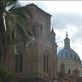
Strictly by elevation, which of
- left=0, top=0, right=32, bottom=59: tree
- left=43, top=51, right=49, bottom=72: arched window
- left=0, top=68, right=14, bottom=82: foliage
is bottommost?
left=0, top=68, right=14, bottom=82: foliage

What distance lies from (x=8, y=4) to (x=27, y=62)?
917 inches

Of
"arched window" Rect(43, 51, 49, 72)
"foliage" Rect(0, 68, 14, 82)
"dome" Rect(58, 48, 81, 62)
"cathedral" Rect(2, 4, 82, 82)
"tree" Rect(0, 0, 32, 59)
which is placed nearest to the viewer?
"foliage" Rect(0, 68, 14, 82)

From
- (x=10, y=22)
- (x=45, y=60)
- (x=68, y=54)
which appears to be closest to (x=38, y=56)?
(x=45, y=60)

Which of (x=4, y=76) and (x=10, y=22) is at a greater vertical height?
(x=10, y=22)

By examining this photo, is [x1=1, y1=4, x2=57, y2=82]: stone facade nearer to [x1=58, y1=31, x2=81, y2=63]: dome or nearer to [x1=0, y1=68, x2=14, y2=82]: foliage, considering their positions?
[x1=0, y1=68, x2=14, y2=82]: foliage

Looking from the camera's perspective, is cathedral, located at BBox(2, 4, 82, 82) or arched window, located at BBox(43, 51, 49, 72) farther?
arched window, located at BBox(43, 51, 49, 72)

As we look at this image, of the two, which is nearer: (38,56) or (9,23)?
(9,23)

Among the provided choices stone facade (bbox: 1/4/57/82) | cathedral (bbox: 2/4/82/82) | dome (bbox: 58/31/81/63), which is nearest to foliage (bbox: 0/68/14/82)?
cathedral (bbox: 2/4/82/82)

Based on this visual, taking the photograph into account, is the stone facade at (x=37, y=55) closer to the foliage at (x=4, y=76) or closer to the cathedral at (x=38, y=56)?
the cathedral at (x=38, y=56)

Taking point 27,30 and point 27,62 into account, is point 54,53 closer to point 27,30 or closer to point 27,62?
point 27,62

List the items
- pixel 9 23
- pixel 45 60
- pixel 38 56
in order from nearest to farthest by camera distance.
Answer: pixel 9 23, pixel 38 56, pixel 45 60

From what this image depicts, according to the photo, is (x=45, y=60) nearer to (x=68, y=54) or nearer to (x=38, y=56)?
(x=38, y=56)

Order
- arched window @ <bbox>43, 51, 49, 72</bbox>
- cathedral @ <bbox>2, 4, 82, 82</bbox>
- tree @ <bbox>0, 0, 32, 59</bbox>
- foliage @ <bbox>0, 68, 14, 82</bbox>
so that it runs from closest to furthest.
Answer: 1. foliage @ <bbox>0, 68, 14, 82</bbox>
2. tree @ <bbox>0, 0, 32, 59</bbox>
3. cathedral @ <bbox>2, 4, 82, 82</bbox>
4. arched window @ <bbox>43, 51, 49, 72</bbox>

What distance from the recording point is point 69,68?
75.7m
